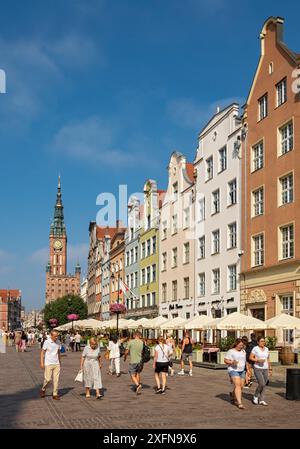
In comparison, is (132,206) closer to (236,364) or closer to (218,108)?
(218,108)

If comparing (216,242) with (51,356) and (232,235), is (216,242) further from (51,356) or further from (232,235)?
(51,356)

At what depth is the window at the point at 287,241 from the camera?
3272 centimetres

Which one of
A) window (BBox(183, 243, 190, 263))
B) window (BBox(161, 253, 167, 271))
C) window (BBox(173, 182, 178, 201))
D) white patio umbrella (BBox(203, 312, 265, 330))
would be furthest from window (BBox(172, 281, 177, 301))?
white patio umbrella (BBox(203, 312, 265, 330))

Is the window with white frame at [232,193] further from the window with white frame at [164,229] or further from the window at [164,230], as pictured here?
the window at [164,230]

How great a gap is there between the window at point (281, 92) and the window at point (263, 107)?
1.41m

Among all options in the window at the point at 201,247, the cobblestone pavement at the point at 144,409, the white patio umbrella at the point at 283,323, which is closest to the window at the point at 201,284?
the window at the point at 201,247

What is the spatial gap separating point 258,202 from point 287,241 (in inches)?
175

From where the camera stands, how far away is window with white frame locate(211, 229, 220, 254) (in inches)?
1690

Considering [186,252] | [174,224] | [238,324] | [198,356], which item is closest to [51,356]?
[238,324]

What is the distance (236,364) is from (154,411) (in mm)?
2321

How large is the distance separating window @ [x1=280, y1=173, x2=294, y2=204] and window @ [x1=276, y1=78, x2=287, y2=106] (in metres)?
4.17

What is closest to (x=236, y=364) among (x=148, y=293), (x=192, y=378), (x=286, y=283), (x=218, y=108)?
(x=192, y=378)

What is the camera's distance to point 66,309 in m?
122

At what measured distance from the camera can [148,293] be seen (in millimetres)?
59781
